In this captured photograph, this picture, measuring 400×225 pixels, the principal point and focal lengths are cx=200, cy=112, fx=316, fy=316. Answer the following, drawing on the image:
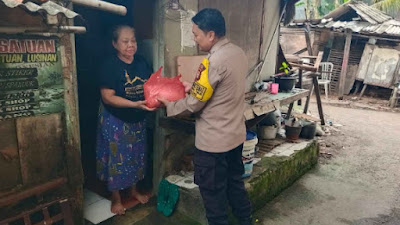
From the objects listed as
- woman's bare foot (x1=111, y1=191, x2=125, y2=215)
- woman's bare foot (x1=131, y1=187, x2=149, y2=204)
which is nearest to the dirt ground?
woman's bare foot (x1=131, y1=187, x2=149, y2=204)

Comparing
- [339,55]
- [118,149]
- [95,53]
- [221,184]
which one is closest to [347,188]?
[221,184]

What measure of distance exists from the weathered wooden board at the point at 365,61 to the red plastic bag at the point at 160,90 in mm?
12633

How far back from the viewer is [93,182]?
4777 mm

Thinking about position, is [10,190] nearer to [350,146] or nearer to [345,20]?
[350,146]

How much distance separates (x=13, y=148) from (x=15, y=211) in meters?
0.62

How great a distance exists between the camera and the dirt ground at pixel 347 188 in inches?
169

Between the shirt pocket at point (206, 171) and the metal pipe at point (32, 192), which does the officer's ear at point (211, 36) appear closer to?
the shirt pocket at point (206, 171)

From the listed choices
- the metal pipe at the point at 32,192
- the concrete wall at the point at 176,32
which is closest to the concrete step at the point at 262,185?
the metal pipe at the point at 32,192

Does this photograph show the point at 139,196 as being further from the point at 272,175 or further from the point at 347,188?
the point at 347,188

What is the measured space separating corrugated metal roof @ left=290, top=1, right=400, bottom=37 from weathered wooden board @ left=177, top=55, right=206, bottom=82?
9.32 meters

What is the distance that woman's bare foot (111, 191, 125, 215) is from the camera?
12.8ft

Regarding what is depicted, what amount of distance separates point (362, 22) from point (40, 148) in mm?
14023

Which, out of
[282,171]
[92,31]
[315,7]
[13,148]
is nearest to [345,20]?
[315,7]

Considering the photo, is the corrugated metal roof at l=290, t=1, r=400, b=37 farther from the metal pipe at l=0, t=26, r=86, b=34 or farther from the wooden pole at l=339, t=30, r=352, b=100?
the metal pipe at l=0, t=26, r=86, b=34
